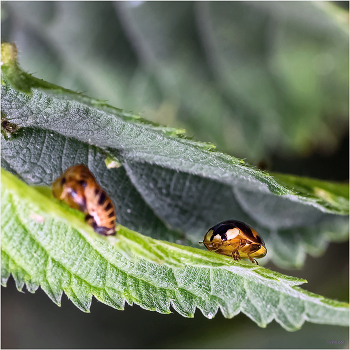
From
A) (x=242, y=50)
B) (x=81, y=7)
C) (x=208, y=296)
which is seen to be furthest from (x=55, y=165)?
(x=242, y=50)

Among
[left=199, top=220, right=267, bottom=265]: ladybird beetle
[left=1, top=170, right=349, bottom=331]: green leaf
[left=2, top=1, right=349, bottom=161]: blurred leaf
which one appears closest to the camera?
[left=1, top=170, right=349, bottom=331]: green leaf

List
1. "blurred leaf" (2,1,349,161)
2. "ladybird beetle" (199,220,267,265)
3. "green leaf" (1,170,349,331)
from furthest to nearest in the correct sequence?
"blurred leaf" (2,1,349,161) < "ladybird beetle" (199,220,267,265) < "green leaf" (1,170,349,331)

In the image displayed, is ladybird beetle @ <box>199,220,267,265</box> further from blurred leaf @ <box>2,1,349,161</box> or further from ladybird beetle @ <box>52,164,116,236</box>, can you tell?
blurred leaf @ <box>2,1,349,161</box>

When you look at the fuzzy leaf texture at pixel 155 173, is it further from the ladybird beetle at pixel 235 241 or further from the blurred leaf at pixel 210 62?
the blurred leaf at pixel 210 62

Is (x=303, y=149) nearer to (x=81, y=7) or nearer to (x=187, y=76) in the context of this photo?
(x=187, y=76)

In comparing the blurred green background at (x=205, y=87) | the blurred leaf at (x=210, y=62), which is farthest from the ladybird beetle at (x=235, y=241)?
the blurred leaf at (x=210, y=62)

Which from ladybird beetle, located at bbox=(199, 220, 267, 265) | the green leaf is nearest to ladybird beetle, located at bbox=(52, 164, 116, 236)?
the green leaf
